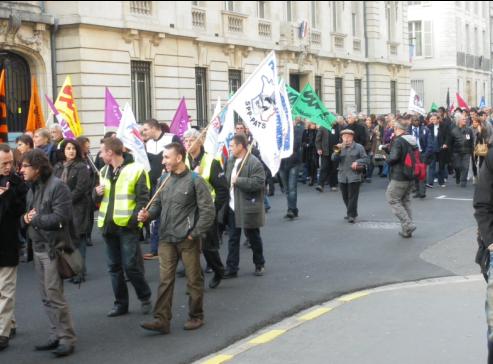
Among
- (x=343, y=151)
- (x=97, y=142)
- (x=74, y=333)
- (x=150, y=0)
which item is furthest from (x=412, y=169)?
(x=150, y=0)

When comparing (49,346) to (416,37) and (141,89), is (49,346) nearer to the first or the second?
(141,89)

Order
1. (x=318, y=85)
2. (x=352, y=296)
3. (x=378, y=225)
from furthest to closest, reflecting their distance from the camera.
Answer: (x=318, y=85)
(x=378, y=225)
(x=352, y=296)

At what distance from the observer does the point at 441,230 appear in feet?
44.7

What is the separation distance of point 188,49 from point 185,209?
19.8 meters

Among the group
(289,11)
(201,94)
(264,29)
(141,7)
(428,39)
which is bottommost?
(201,94)

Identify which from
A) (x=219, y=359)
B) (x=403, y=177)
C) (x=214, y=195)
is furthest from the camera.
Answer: (x=403, y=177)

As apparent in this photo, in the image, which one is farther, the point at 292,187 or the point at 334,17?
the point at 334,17

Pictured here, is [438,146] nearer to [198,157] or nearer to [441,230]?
[441,230]

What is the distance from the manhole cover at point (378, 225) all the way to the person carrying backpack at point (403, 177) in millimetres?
771

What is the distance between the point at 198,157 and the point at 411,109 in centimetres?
1651

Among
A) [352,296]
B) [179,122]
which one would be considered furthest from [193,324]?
[179,122]

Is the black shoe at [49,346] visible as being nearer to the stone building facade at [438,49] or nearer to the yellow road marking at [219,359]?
the yellow road marking at [219,359]

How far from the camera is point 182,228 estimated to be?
300 inches

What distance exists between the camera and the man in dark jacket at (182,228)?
757 cm
